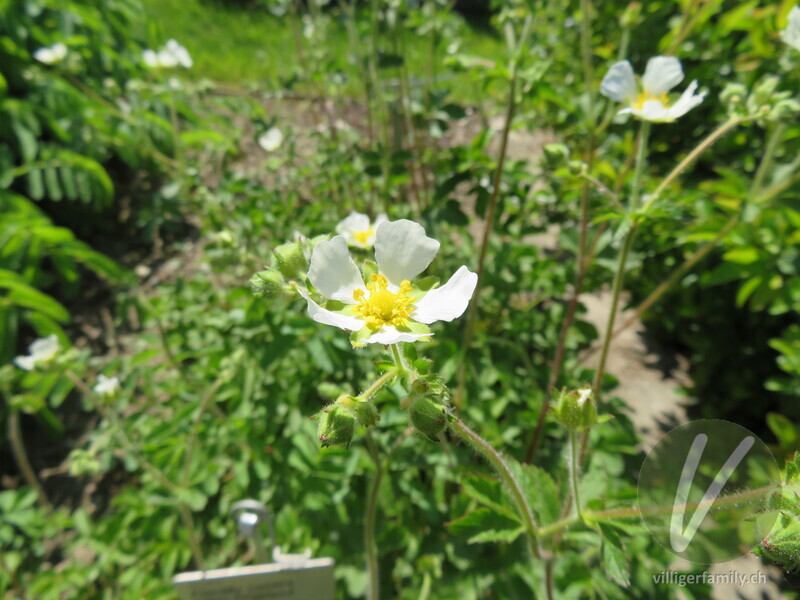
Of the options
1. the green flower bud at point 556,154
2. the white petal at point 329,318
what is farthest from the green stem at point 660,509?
the green flower bud at point 556,154

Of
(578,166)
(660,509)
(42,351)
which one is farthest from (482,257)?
(42,351)

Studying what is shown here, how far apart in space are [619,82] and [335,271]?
129 centimetres

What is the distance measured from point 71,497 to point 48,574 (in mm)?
816

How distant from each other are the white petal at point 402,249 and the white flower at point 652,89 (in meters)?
0.96

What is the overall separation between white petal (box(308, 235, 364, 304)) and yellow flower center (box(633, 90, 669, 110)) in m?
1.31

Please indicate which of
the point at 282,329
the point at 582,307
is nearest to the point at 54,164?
the point at 282,329

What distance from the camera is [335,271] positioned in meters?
1.23

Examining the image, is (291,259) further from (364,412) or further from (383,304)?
(364,412)

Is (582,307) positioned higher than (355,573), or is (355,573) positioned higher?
(582,307)

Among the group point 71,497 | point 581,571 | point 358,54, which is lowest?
point 581,571

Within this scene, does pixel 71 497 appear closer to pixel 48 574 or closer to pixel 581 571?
pixel 48 574

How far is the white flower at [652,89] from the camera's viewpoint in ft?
5.47

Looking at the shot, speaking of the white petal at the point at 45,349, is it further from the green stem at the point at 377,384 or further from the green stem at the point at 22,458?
the green stem at the point at 377,384

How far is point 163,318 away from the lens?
2.91 m
